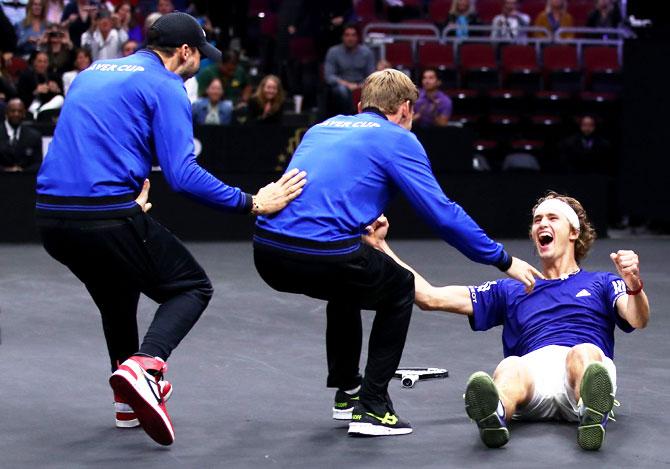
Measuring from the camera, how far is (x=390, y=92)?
19.1ft

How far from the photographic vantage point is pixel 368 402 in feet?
18.9

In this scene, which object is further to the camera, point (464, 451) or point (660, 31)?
point (660, 31)

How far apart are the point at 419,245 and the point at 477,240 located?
8364mm

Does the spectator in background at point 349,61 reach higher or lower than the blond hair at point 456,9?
lower

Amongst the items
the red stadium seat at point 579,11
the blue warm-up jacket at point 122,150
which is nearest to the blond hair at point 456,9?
the red stadium seat at point 579,11

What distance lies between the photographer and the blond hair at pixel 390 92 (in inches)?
229

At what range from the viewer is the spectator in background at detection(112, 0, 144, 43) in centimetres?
1623

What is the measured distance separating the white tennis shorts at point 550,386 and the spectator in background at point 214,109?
932cm

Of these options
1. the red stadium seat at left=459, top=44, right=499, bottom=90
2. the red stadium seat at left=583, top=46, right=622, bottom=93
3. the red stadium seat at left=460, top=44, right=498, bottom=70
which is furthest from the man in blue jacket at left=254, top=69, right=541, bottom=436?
the red stadium seat at left=583, top=46, right=622, bottom=93

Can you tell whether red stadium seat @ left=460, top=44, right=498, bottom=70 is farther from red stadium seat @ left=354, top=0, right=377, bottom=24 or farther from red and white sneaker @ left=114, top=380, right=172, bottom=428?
red and white sneaker @ left=114, top=380, right=172, bottom=428

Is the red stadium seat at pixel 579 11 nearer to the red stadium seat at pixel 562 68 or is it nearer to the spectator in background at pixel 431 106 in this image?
the red stadium seat at pixel 562 68

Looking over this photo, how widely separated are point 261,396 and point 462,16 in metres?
12.5

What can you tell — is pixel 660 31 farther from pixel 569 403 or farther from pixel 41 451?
pixel 41 451

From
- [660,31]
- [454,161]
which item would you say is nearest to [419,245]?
[454,161]
